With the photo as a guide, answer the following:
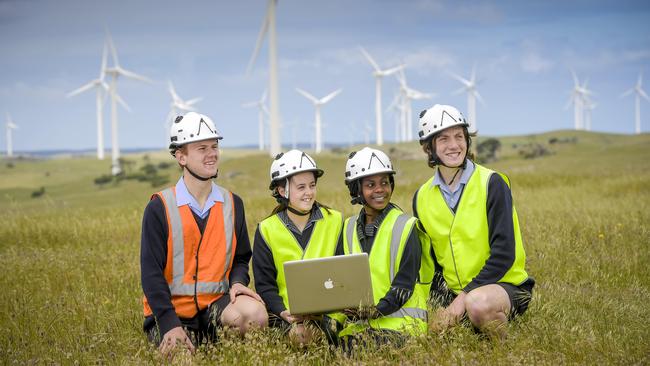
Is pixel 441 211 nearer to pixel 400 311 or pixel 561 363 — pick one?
pixel 400 311

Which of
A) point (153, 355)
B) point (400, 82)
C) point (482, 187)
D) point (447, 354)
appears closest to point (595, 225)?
point (482, 187)

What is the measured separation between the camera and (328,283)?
19.9 feet

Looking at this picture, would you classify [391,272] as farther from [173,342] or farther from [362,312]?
[173,342]

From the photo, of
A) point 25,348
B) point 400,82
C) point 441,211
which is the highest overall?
point 400,82

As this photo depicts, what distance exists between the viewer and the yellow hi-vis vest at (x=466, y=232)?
21.6ft

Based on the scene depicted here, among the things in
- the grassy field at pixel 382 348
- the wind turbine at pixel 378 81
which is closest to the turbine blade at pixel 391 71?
the wind turbine at pixel 378 81

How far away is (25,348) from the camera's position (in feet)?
23.2

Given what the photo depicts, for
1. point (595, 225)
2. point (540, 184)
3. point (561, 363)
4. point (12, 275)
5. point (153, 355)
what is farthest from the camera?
point (540, 184)

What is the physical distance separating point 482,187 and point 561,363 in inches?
67.2

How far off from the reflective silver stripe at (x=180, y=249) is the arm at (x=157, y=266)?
9 cm

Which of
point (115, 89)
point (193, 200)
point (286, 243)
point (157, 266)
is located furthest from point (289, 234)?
point (115, 89)

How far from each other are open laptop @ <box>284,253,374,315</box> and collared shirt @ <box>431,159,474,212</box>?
124 centimetres

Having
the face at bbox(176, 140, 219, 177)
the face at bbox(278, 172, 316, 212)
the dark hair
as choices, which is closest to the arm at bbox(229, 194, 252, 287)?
the face at bbox(176, 140, 219, 177)

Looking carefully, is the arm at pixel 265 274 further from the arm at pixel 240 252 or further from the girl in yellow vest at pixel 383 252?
the girl in yellow vest at pixel 383 252
